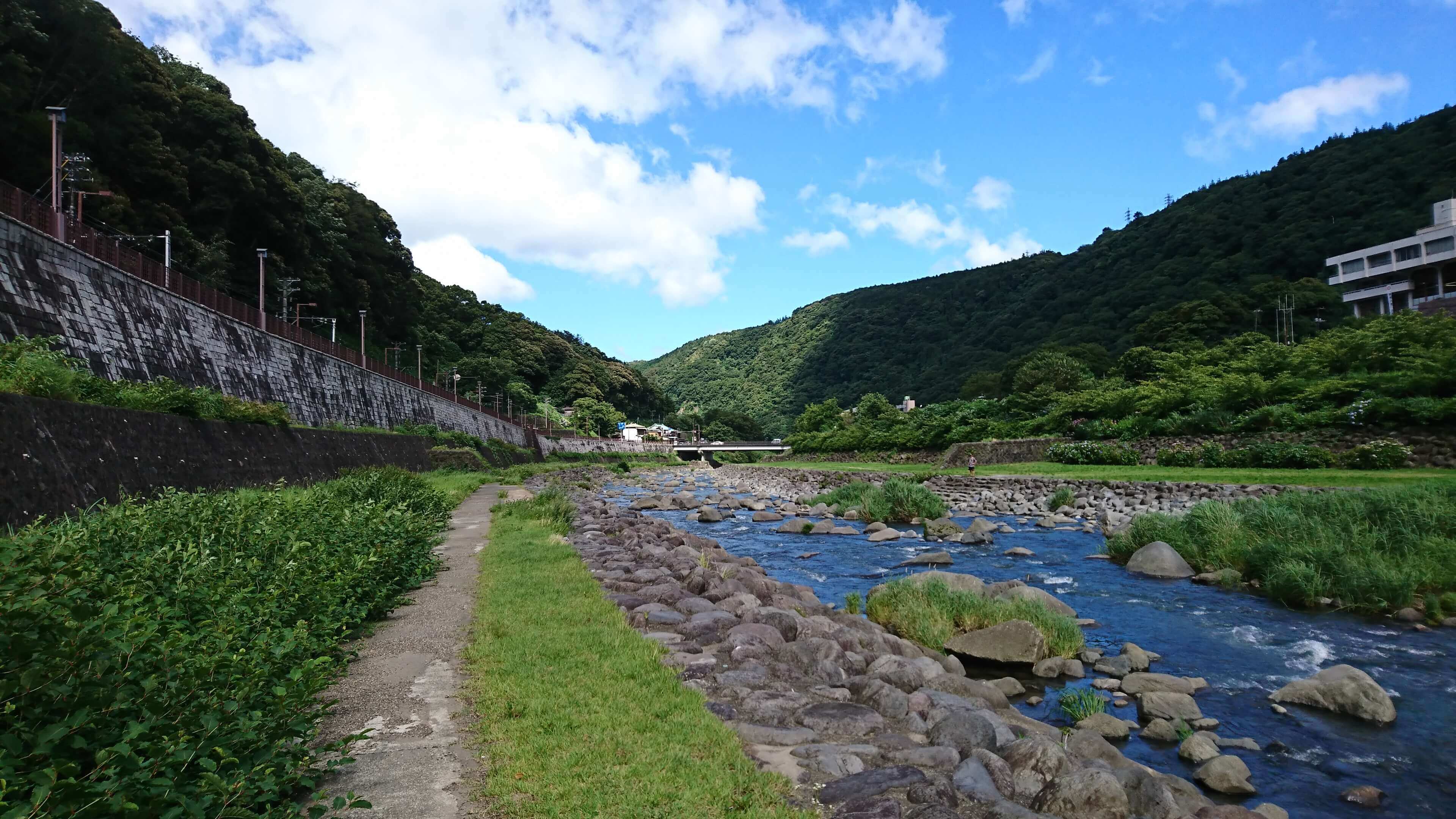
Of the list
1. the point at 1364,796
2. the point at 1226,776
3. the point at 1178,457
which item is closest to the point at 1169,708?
the point at 1226,776

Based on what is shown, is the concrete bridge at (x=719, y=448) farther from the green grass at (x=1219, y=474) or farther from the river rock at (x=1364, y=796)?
the river rock at (x=1364, y=796)

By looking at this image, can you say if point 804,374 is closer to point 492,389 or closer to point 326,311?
point 492,389

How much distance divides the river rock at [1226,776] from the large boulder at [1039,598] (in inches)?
173

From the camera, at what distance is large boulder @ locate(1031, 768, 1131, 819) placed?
4.86 meters

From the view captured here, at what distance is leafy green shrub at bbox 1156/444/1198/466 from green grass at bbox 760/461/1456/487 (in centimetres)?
31

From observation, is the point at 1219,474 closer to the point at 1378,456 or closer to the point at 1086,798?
the point at 1378,456

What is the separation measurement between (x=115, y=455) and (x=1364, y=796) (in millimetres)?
17423

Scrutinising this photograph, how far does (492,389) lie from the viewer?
106 metres

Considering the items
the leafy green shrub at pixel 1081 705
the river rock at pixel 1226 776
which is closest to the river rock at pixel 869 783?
the river rock at pixel 1226 776

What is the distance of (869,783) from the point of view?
473 centimetres

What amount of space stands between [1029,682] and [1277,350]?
35.8 m

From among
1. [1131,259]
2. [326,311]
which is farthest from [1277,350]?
[1131,259]

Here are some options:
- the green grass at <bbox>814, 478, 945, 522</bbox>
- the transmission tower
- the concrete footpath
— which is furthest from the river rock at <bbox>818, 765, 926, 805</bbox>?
the transmission tower

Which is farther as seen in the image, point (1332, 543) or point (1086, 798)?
point (1332, 543)
